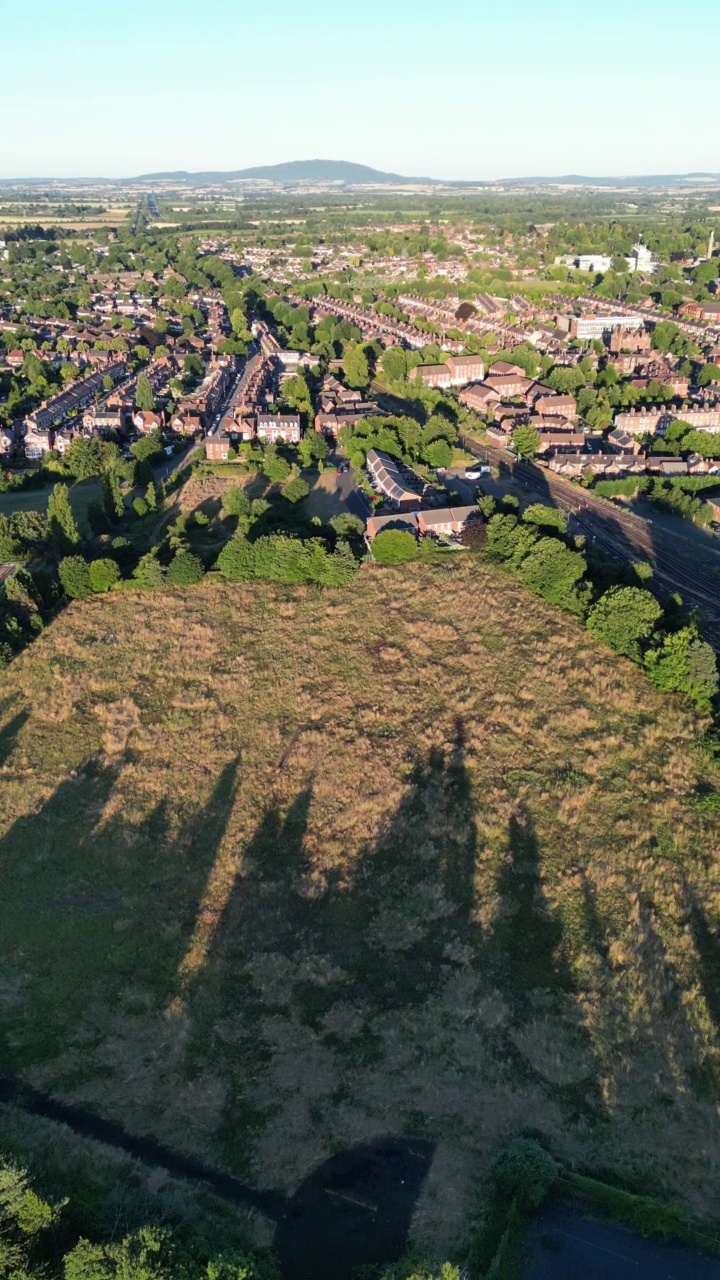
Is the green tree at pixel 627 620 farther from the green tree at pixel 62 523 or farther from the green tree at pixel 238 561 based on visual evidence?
the green tree at pixel 62 523

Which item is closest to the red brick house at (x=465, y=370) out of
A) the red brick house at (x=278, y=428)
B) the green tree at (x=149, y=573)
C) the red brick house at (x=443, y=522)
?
the red brick house at (x=278, y=428)

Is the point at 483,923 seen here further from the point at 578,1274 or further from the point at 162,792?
the point at 162,792

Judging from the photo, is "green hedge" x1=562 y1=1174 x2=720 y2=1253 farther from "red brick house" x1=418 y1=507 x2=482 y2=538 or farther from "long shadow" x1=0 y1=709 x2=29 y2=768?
"red brick house" x1=418 y1=507 x2=482 y2=538

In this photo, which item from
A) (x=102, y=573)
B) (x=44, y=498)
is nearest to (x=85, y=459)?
(x=44, y=498)

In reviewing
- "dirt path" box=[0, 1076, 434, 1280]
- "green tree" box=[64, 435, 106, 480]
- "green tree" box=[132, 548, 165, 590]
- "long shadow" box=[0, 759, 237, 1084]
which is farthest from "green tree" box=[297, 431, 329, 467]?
"dirt path" box=[0, 1076, 434, 1280]

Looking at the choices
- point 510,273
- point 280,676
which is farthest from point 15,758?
point 510,273
